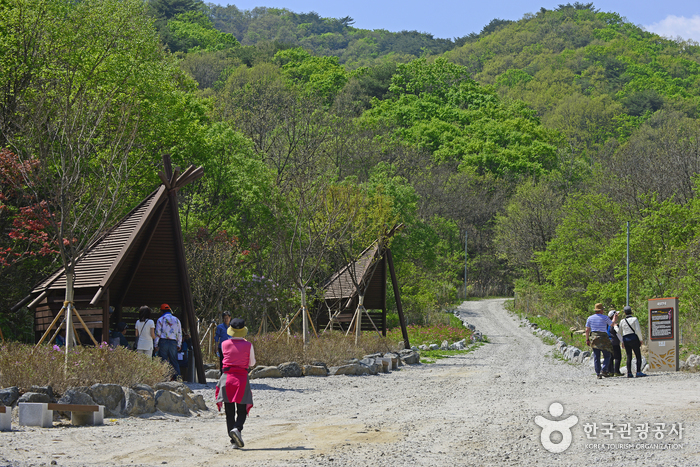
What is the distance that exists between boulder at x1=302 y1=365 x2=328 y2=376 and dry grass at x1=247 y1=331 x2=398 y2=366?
0.66m

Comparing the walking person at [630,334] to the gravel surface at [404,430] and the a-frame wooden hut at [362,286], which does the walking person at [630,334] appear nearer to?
the gravel surface at [404,430]

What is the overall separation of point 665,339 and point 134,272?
41.6 feet

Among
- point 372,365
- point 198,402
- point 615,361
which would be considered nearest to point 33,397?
point 198,402

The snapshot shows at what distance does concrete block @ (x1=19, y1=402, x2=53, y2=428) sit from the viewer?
9203 mm

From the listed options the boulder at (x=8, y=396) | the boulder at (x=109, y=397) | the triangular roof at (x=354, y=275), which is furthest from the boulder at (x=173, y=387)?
the triangular roof at (x=354, y=275)

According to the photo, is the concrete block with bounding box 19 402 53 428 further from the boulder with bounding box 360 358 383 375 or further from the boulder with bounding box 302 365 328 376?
the boulder with bounding box 360 358 383 375

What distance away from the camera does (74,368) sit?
10977 mm

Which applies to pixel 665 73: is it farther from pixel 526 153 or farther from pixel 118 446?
pixel 118 446

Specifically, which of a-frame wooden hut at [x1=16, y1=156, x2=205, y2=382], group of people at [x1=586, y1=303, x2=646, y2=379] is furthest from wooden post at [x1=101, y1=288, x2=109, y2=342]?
group of people at [x1=586, y1=303, x2=646, y2=379]

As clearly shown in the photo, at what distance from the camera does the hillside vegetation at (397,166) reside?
73.7ft

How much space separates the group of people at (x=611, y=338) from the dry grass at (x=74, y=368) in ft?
32.7

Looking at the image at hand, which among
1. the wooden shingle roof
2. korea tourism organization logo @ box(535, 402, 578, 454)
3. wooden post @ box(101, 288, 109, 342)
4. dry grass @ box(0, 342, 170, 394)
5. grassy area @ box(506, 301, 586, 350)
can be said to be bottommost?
grassy area @ box(506, 301, 586, 350)

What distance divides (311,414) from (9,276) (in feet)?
41.1

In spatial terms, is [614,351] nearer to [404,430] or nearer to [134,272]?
[404,430]
